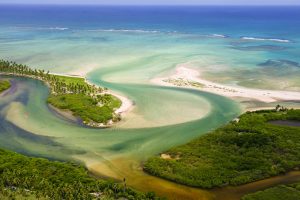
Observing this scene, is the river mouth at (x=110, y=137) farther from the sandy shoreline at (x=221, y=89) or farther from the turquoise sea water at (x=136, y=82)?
the sandy shoreline at (x=221, y=89)

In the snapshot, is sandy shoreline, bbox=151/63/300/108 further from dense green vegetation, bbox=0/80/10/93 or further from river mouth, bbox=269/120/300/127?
dense green vegetation, bbox=0/80/10/93

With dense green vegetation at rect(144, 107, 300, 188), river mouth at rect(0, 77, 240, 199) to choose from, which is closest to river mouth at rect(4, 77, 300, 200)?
river mouth at rect(0, 77, 240, 199)

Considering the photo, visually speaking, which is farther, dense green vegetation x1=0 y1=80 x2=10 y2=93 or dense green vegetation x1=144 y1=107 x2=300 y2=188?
dense green vegetation x1=0 y1=80 x2=10 y2=93

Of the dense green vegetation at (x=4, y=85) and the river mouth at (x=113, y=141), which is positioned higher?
the dense green vegetation at (x=4, y=85)

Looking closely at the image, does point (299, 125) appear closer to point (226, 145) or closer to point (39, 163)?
point (226, 145)

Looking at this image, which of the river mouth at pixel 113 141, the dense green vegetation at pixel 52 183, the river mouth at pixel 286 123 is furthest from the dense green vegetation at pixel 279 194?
the river mouth at pixel 286 123
